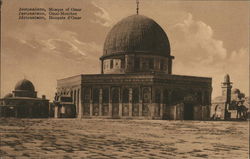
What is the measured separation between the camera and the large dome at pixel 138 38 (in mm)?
39594

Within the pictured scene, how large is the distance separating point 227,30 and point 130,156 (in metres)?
9.15

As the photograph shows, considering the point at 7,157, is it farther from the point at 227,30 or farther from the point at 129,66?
the point at 129,66

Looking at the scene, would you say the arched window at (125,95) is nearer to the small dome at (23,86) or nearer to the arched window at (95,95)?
the arched window at (95,95)

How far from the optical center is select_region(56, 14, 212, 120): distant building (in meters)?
35.5

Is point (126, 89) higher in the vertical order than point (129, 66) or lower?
lower

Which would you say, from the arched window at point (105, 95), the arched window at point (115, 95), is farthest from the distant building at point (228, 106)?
the arched window at point (105, 95)

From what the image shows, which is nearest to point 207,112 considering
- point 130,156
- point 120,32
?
point 120,32

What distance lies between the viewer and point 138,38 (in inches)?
1559

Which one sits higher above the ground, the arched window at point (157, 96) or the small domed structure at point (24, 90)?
the small domed structure at point (24, 90)

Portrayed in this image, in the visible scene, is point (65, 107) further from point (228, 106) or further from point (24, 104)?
point (228, 106)

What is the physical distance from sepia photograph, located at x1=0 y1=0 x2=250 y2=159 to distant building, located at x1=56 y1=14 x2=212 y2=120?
107 millimetres

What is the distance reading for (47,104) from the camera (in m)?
52.3

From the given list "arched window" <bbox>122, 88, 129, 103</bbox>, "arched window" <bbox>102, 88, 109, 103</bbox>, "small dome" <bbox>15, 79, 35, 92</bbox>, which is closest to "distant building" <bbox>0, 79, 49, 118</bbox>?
"small dome" <bbox>15, 79, 35, 92</bbox>

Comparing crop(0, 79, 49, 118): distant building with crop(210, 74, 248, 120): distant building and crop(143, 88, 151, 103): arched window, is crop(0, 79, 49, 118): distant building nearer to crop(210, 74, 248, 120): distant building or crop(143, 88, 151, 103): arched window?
crop(143, 88, 151, 103): arched window
